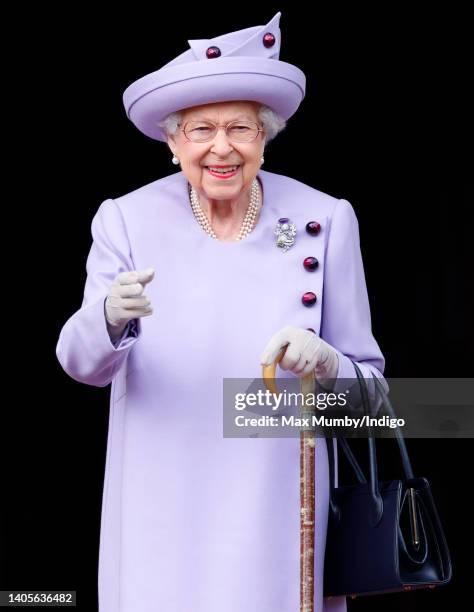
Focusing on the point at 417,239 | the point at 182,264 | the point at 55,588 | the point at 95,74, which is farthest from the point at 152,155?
the point at 182,264

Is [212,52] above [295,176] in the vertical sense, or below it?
below

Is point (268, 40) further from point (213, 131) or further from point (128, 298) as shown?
point (128, 298)

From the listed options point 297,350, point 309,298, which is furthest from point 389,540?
point 309,298

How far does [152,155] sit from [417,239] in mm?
957

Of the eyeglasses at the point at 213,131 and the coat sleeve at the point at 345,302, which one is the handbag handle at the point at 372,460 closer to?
the coat sleeve at the point at 345,302

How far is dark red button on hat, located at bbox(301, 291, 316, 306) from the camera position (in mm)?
4766

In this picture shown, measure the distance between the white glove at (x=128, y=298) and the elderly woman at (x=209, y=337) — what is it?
0.07m

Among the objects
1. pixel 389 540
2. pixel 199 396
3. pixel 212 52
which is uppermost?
pixel 212 52

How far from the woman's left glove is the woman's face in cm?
42

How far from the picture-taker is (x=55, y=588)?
6875mm

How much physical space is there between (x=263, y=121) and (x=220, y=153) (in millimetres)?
177

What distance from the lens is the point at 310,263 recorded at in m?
4.79

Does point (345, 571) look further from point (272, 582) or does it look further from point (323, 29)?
point (323, 29)

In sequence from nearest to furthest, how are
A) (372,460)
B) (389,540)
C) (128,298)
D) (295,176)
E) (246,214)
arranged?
1. (128,298)
2. (389,540)
3. (372,460)
4. (246,214)
5. (295,176)
